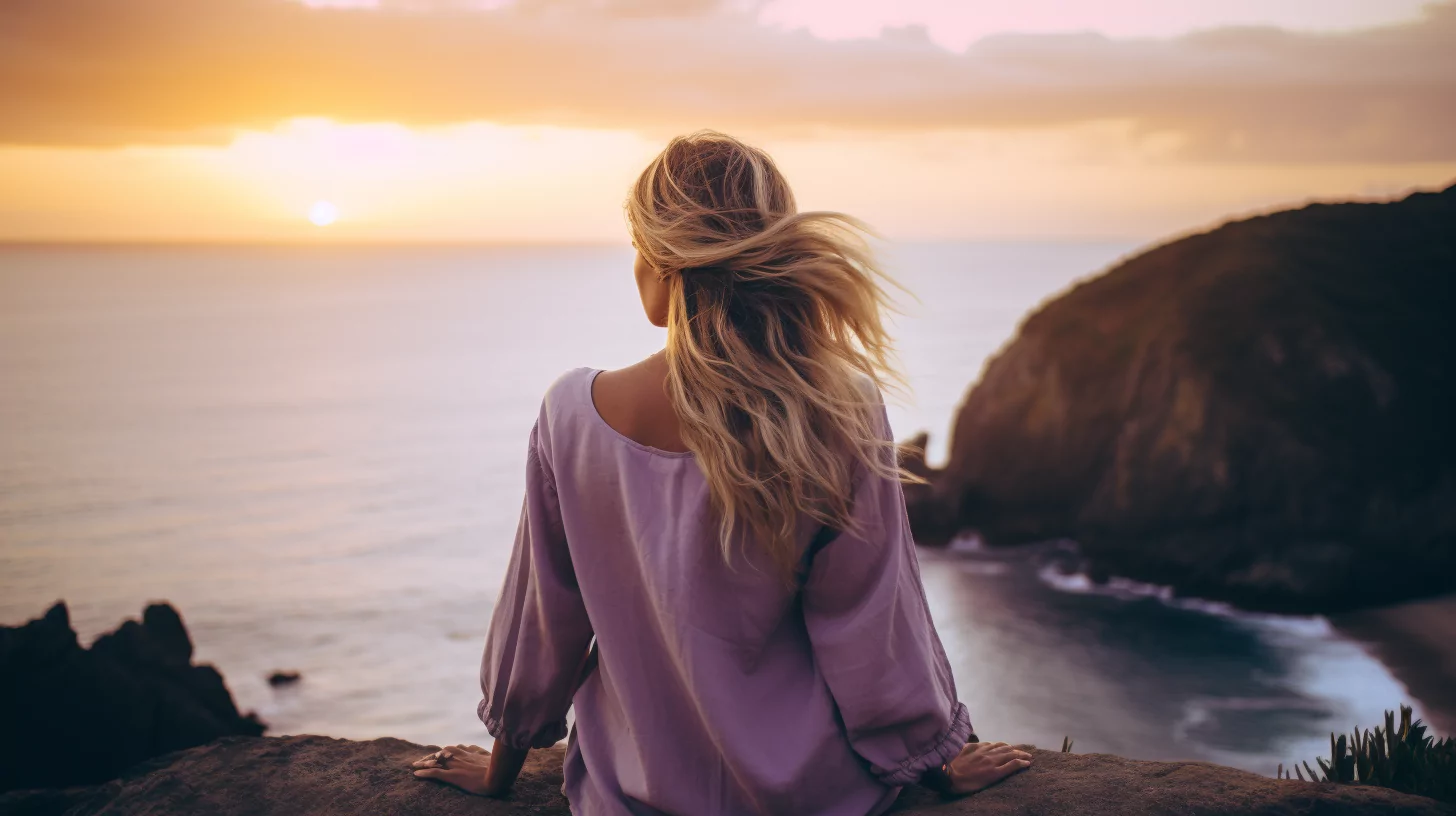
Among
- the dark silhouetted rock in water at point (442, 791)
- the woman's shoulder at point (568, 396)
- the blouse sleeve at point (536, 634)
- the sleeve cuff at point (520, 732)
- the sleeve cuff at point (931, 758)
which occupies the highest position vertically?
the woman's shoulder at point (568, 396)

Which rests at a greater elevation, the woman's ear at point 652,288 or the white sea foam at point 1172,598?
the woman's ear at point 652,288

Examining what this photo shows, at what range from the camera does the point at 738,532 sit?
7.69ft

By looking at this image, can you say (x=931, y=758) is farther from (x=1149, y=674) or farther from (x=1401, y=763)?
(x=1149, y=674)

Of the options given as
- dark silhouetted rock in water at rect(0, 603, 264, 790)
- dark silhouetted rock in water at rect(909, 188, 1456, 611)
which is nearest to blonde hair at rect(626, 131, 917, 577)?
dark silhouetted rock in water at rect(0, 603, 264, 790)

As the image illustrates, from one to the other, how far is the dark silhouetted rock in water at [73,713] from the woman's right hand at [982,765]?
4.22 m

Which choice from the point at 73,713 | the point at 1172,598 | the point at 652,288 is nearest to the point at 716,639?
the point at 652,288

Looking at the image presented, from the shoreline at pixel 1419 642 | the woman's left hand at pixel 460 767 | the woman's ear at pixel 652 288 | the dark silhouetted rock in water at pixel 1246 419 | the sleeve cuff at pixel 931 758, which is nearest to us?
the woman's ear at pixel 652 288

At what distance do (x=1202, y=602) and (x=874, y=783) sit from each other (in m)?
9.17

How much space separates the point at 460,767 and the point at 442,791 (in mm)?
79

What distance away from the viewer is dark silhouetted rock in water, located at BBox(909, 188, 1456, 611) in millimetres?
10141

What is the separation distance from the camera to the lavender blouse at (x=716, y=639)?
2.38 m

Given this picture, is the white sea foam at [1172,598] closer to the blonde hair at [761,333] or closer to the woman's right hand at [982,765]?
the woman's right hand at [982,765]

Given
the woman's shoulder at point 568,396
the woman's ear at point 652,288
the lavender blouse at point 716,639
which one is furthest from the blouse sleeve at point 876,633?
the woman's shoulder at point 568,396

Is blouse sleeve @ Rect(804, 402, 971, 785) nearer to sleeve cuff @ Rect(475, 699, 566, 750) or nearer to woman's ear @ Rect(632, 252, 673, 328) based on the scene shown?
woman's ear @ Rect(632, 252, 673, 328)
